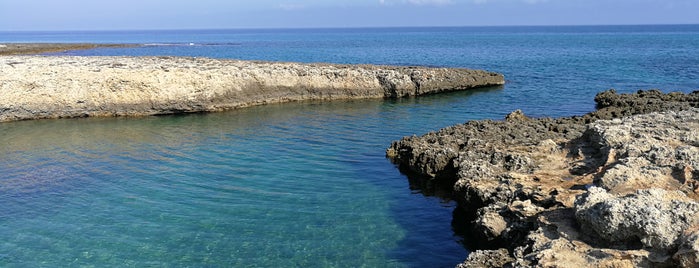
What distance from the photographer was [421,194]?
18703mm

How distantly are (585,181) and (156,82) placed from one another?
27103mm

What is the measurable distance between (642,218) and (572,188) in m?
4.24

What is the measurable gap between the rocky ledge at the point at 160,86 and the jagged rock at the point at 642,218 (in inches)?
1108

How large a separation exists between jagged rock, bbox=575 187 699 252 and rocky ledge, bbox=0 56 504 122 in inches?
1108

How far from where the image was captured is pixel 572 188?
1488 cm

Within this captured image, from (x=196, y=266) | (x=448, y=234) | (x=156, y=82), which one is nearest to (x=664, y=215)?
(x=448, y=234)

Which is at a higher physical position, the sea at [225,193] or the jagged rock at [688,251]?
the jagged rock at [688,251]

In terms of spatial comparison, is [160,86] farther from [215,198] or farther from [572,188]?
[572,188]

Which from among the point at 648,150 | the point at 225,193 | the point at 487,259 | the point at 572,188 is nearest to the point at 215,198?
the point at 225,193

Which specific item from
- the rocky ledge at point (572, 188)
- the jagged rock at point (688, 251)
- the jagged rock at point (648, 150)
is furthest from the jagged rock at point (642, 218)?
the jagged rock at point (648, 150)

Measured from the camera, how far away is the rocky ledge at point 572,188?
34.9 feet

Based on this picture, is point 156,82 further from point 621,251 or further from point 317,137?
point 621,251

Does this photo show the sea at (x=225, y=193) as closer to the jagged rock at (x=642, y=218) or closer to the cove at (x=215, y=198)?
the cove at (x=215, y=198)

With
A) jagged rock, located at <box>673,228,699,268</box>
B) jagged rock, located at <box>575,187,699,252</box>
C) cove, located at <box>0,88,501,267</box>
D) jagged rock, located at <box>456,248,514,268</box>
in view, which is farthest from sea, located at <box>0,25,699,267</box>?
jagged rock, located at <box>673,228,699,268</box>
